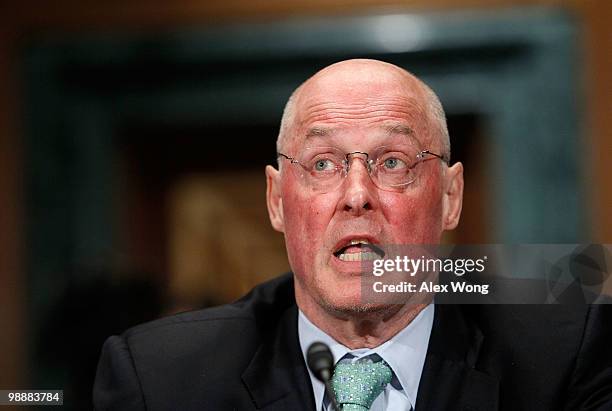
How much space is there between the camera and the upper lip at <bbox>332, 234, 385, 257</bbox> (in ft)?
3.93

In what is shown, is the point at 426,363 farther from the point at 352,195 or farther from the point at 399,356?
the point at 352,195

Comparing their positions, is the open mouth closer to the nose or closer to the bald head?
the nose

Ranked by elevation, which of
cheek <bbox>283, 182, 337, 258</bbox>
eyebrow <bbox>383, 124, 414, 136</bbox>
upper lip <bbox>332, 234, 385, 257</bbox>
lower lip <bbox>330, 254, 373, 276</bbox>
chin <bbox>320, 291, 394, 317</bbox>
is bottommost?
chin <bbox>320, 291, 394, 317</bbox>

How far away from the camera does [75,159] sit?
7.40 feet

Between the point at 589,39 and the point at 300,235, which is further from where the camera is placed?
the point at 589,39

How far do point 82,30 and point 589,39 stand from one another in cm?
122

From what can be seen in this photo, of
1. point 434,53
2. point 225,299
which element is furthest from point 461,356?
point 434,53

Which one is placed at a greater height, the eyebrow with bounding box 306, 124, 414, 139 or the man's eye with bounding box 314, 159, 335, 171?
the eyebrow with bounding box 306, 124, 414, 139

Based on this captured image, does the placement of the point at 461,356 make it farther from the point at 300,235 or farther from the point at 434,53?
the point at 434,53

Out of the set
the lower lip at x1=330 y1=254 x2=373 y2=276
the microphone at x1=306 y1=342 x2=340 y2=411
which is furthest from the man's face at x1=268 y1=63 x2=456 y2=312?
the microphone at x1=306 y1=342 x2=340 y2=411

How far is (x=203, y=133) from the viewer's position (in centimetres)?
218

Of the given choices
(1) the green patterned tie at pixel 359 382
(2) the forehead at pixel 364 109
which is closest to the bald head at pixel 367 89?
(2) the forehead at pixel 364 109

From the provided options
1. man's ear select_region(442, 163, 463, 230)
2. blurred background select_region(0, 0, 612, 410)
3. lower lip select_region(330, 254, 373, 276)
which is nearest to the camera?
lower lip select_region(330, 254, 373, 276)

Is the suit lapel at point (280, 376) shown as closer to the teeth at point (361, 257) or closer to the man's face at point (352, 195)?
the man's face at point (352, 195)
